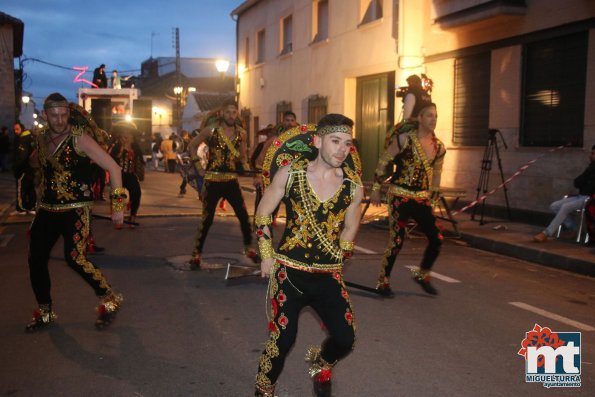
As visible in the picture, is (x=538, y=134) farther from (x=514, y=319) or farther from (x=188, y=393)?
(x=188, y=393)

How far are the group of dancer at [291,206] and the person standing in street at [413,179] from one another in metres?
0.01

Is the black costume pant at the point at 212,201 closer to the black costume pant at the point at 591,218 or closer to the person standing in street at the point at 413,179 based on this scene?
the person standing in street at the point at 413,179

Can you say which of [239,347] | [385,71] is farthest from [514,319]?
[385,71]

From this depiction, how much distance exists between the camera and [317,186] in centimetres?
389

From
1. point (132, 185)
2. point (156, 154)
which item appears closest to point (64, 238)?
point (132, 185)

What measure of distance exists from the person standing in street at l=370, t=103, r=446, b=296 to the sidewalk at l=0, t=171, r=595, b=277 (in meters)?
3.44

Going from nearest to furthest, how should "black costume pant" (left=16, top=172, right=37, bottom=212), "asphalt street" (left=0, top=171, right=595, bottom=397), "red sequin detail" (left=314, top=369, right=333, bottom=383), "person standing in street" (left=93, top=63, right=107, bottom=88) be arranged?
"red sequin detail" (left=314, top=369, right=333, bottom=383)
"asphalt street" (left=0, top=171, right=595, bottom=397)
"black costume pant" (left=16, top=172, right=37, bottom=212)
"person standing in street" (left=93, top=63, right=107, bottom=88)

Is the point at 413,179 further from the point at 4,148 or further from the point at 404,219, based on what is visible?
the point at 4,148

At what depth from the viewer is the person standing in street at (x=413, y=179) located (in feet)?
22.2

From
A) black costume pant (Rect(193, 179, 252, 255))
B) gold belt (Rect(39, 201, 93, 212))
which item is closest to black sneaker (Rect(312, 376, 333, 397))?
gold belt (Rect(39, 201, 93, 212))

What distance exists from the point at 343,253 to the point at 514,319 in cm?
305

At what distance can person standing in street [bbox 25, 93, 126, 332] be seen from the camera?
5621 millimetres

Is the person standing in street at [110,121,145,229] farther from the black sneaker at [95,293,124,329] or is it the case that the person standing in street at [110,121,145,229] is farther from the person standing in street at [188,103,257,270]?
the black sneaker at [95,293,124,329]
